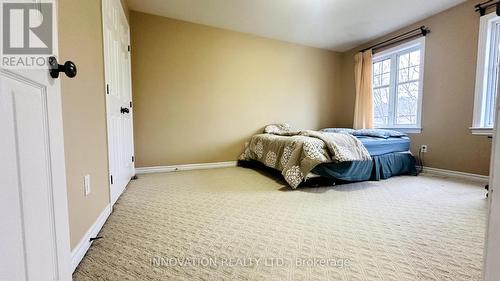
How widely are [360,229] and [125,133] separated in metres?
2.47

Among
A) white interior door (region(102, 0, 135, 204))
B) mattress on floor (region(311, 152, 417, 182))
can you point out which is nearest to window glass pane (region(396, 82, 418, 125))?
mattress on floor (region(311, 152, 417, 182))

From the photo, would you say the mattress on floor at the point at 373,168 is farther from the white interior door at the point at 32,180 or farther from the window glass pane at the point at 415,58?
the white interior door at the point at 32,180

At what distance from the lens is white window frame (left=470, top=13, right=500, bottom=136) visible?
262 cm

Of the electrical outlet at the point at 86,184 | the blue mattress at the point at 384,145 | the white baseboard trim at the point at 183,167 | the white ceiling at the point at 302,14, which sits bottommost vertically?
the white baseboard trim at the point at 183,167

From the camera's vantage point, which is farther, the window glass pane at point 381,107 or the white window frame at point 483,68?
the window glass pane at point 381,107

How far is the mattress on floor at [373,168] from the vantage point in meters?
2.45

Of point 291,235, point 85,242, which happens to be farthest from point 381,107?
point 85,242

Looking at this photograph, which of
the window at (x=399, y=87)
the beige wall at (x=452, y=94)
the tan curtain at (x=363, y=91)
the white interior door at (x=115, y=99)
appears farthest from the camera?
the tan curtain at (x=363, y=91)

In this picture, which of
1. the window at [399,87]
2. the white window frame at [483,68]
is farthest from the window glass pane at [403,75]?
the white window frame at [483,68]

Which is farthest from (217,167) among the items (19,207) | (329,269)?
(19,207)

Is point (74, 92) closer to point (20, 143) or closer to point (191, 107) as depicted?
point (20, 143)

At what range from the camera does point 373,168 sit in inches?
111

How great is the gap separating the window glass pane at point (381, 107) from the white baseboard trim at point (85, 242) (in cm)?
430

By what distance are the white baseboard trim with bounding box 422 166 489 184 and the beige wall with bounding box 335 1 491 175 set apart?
6cm
